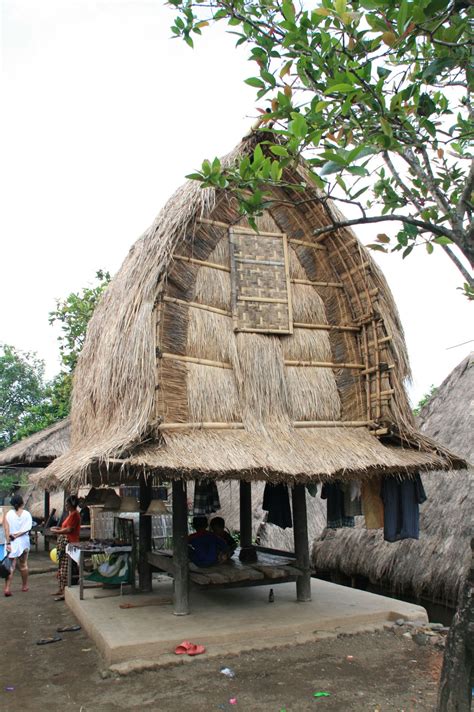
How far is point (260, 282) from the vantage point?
7.19 metres

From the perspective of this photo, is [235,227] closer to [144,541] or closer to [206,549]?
[206,549]

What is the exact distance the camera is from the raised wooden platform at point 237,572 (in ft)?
A: 21.5

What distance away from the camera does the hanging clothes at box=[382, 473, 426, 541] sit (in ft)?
22.2

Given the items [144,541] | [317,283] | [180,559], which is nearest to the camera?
[180,559]

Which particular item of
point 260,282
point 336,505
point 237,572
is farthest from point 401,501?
point 260,282

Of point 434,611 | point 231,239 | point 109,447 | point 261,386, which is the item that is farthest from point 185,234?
point 434,611

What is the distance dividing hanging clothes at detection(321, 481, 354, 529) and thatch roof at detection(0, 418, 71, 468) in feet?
25.5

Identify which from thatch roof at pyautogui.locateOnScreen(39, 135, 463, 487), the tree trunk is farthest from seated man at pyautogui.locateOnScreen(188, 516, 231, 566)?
the tree trunk

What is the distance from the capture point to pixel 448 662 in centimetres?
351

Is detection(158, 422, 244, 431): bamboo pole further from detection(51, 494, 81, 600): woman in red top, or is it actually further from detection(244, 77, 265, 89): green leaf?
detection(51, 494, 81, 600): woman in red top

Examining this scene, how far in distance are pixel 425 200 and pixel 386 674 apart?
13.3 ft

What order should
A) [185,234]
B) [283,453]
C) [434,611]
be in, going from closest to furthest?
[283,453]
[185,234]
[434,611]

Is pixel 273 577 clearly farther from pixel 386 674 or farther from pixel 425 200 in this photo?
pixel 425 200

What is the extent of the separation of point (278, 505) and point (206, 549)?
1.75 meters
